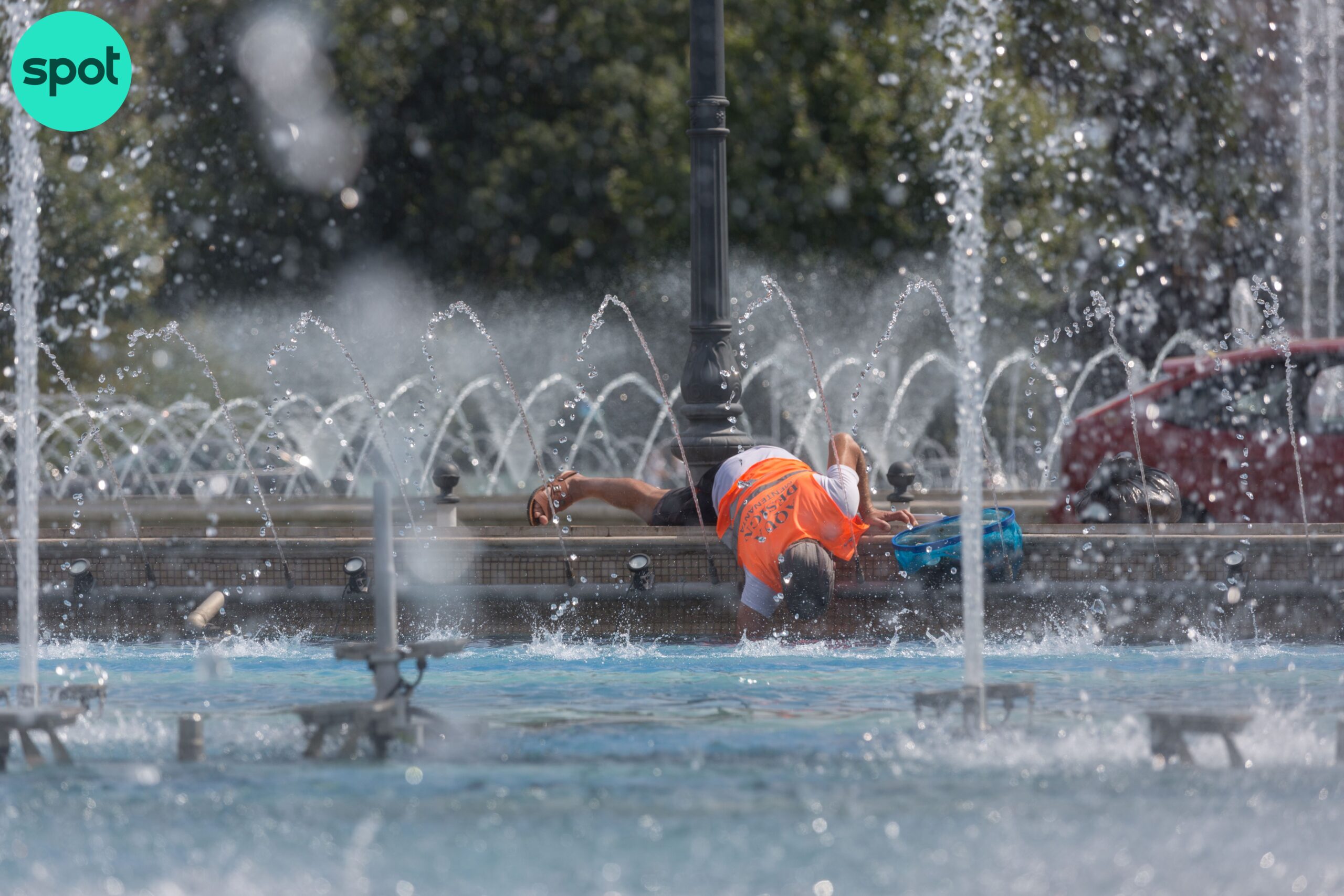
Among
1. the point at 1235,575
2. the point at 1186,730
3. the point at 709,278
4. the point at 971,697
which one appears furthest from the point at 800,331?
the point at 1186,730

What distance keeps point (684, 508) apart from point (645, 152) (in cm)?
1614

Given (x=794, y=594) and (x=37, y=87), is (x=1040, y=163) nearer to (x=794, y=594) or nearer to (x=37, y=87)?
(x=37, y=87)

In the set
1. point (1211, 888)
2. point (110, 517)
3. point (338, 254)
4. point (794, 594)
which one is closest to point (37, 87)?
point (338, 254)

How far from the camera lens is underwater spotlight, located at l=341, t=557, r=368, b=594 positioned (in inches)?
355

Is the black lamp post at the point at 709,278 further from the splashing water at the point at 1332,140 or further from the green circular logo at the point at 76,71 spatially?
the splashing water at the point at 1332,140

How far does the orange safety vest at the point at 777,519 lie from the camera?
27.0ft

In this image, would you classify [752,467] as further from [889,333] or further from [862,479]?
[889,333]

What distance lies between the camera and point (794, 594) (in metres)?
8.17

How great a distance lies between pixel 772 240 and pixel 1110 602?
16493 mm

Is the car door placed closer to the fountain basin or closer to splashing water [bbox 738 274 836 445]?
the fountain basin

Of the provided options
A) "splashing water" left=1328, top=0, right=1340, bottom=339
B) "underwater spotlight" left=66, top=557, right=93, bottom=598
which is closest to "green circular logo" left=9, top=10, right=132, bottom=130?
"underwater spotlight" left=66, top=557, right=93, bottom=598

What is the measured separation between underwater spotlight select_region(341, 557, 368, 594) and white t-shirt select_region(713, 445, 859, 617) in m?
1.72

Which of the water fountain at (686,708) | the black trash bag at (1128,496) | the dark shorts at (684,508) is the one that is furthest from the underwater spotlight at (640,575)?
the black trash bag at (1128,496)

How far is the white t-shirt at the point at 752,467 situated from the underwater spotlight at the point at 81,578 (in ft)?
10.2
